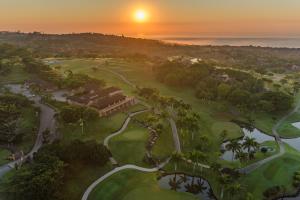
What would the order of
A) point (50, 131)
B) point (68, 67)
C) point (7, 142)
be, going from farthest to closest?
point (68, 67)
point (50, 131)
point (7, 142)

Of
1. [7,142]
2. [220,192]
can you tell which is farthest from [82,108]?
[220,192]

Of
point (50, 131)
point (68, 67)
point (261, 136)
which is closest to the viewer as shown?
point (50, 131)

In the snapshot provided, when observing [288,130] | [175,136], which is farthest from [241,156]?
[288,130]

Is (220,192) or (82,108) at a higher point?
(82,108)

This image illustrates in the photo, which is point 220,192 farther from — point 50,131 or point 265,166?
point 50,131

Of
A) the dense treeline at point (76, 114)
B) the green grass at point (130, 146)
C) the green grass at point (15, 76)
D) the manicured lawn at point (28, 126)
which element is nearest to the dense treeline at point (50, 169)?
the green grass at point (130, 146)

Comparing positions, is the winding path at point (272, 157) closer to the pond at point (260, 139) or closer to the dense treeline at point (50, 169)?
the pond at point (260, 139)

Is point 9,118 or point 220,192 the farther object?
point 9,118

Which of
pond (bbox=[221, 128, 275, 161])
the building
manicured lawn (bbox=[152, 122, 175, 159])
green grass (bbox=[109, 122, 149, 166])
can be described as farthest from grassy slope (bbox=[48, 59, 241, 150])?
green grass (bbox=[109, 122, 149, 166])

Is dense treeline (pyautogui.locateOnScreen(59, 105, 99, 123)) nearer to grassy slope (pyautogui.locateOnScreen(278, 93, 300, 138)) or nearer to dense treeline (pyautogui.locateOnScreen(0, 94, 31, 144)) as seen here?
dense treeline (pyautogui.locateOnScreen(0, 94, 31, 144))
